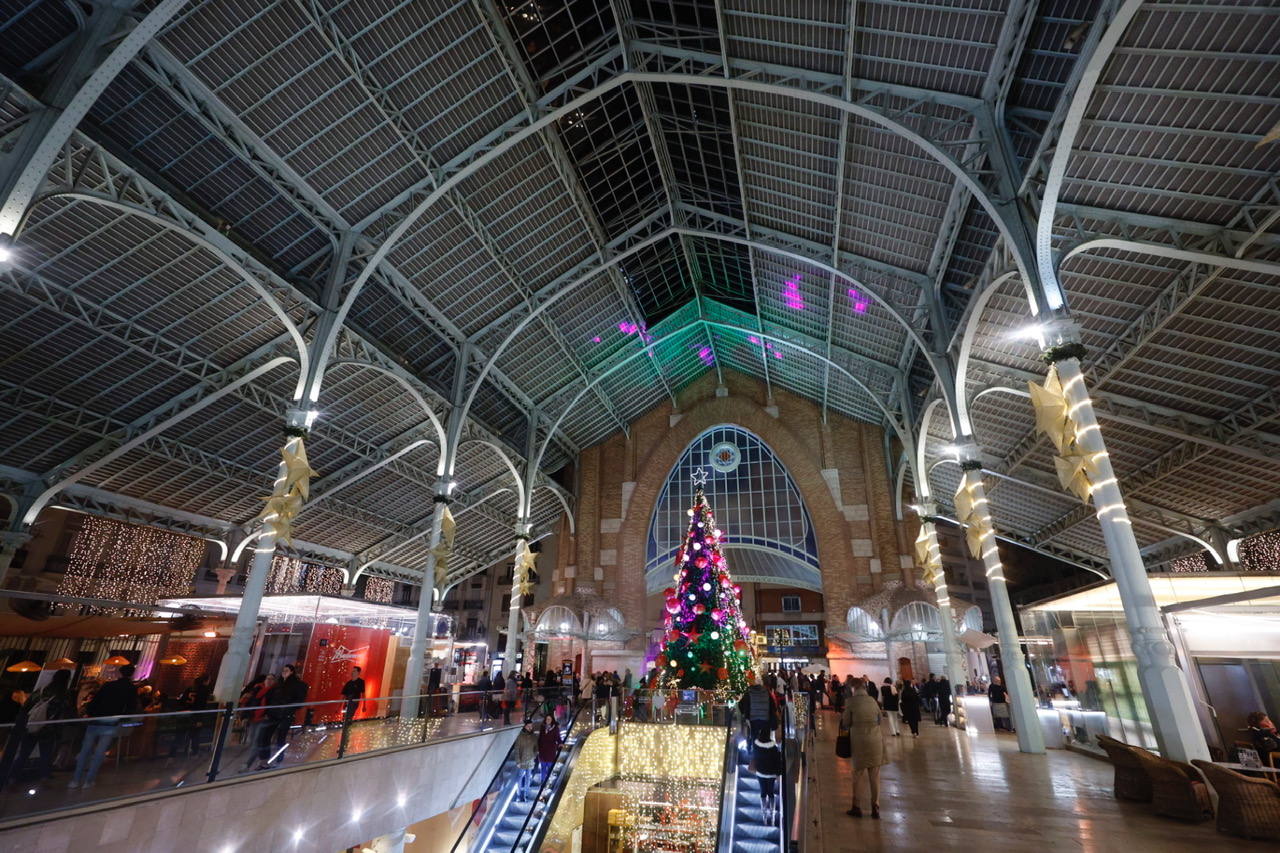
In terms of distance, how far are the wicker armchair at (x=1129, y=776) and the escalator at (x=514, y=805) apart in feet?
31.2

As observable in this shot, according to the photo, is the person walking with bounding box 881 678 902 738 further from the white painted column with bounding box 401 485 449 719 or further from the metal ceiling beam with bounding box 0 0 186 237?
the metal ceiling beam with bounding box 0 0 186 237

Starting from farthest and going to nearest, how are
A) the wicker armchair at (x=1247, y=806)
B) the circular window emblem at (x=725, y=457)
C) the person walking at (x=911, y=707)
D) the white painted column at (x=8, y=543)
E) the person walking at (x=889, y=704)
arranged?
the circular window emblem at (x=725, y=457), the white painted column at (x=8, y=543), the person walking at (x=889, y=704), the person walking at (x=911, y=707), the wicker armchair at (x=1247, y=806)

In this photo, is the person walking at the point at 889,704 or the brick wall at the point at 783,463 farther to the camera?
the brick wall at the point at 783,463

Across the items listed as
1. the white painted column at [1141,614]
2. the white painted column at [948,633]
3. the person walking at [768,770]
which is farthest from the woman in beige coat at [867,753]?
the white painted column at [948,633]

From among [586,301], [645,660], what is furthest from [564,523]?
[586,301]

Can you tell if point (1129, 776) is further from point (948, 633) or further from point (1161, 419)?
point (1161, 419)

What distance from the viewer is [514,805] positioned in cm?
1376

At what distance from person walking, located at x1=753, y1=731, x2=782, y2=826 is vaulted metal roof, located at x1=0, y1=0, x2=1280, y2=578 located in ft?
27.4

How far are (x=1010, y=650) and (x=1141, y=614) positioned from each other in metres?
5.60

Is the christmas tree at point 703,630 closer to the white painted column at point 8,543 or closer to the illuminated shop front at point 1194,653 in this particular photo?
the illuminated shop front at point 1194,653

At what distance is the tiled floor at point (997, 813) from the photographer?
5.71 meters

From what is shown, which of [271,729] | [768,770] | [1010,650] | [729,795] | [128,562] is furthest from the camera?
[128,562]

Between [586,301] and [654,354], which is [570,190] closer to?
[586,301]

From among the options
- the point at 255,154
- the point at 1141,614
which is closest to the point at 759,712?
the point at 1141,614
